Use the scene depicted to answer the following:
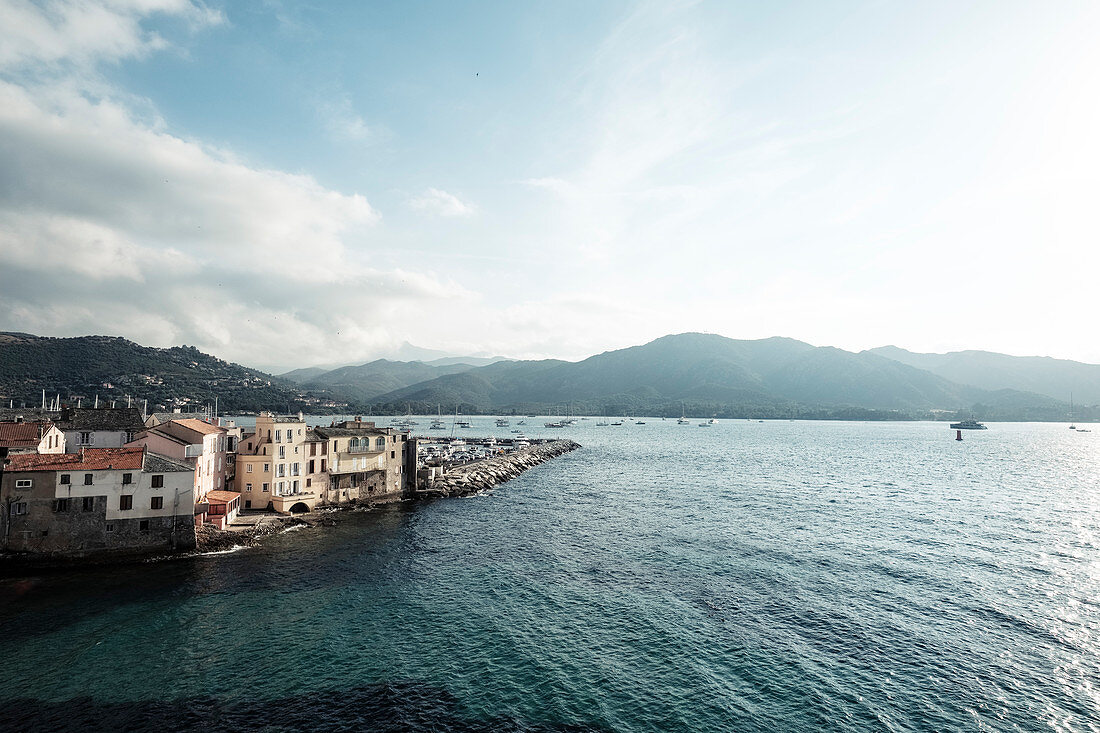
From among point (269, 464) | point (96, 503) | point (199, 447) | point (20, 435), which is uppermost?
point (20, 435)

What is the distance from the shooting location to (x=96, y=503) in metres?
43.8

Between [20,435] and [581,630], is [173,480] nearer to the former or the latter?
[20,435]

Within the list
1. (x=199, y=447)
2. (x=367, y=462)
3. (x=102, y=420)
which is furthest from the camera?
(x=367, y=462)

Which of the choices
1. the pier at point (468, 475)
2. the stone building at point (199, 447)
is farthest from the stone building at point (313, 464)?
the pier at point (468, 475)

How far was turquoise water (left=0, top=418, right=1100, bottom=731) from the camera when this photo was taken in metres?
24.3

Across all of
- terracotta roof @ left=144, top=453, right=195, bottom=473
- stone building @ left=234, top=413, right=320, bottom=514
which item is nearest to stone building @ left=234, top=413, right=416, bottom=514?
stone building @ left=234, top=413, right=320, bottom=514

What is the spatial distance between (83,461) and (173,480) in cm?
683

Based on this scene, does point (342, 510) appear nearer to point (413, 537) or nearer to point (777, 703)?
point (413, 537)

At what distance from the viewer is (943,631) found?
32.7m

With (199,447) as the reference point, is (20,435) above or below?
above

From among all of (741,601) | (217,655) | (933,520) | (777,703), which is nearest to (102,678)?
(217,655)

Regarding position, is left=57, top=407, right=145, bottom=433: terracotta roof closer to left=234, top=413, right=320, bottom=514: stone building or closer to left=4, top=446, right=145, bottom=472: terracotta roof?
left=234, top=413, right=320, bottom=514: stone building

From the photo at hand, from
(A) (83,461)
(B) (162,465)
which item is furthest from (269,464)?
(A) (83,461)

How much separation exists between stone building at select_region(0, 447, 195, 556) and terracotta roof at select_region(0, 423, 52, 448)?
12.7ft
